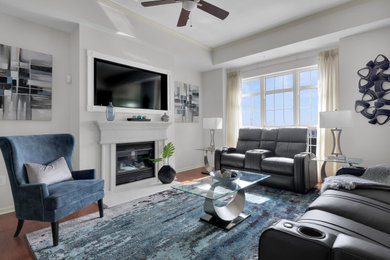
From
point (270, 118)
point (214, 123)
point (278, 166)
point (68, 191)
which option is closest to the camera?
point (68, 191)

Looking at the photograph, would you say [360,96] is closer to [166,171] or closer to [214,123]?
[214,123]

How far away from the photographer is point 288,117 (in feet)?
15.1

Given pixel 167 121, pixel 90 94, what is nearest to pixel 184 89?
pixel 167 121

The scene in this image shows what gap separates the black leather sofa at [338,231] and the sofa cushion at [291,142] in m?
1.85

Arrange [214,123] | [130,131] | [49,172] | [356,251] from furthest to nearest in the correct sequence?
[214,123] < [130,131] < [49,172] < [356,251]

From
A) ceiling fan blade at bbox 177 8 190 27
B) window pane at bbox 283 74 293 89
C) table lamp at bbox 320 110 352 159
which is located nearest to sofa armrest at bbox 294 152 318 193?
table lamp at bbox 320 110 352 159

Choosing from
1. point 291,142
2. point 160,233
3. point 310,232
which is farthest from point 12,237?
point 291,142

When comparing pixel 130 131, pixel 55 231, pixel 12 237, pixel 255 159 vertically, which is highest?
pixel 130 131

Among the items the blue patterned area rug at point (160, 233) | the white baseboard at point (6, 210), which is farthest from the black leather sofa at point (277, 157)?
the white baseboard at point (6, 210)

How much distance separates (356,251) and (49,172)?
2.53m

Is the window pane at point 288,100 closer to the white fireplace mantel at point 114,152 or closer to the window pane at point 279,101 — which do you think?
the window pane at point 279,101

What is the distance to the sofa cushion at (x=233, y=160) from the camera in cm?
385

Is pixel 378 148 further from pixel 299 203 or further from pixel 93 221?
pixel 93 221

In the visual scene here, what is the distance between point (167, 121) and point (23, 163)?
7.85ft
